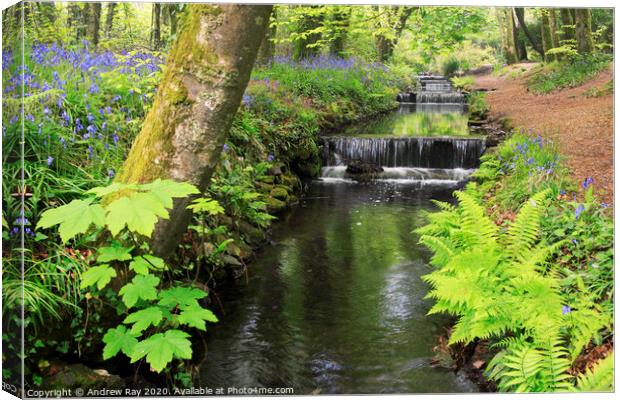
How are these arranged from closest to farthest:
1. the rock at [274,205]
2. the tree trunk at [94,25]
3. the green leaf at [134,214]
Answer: the green leaf at [134,214] < the tree trunk at [94,25] < the rock at [274,205]

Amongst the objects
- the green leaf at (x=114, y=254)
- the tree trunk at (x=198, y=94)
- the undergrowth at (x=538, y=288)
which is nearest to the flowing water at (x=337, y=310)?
the undergrowth at (x=538, y=288)

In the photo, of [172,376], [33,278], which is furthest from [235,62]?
[172,376]

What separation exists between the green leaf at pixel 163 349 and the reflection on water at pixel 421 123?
773cm

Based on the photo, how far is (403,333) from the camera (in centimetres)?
384

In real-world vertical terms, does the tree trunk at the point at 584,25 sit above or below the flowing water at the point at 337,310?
above

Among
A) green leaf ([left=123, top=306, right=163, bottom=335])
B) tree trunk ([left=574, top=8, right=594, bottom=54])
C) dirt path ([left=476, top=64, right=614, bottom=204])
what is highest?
tree trunk ([left=574, top=8, right=594, bottom=54])

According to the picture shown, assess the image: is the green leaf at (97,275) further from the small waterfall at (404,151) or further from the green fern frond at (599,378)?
the small waterfall at (404,151)

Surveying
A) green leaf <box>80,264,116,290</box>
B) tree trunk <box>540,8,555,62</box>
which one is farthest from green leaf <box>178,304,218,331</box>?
tree trunk <box>540,8,555,62</box>

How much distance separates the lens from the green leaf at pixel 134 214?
2.46 m

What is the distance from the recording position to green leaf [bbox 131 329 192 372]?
2634 mm

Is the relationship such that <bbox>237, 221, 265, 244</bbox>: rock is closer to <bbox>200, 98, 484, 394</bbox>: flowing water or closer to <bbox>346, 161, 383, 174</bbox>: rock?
<bbox>200, 98, 484, 394</bbox>: flowing water

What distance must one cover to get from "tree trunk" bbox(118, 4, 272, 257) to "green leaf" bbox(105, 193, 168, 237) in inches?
21.6

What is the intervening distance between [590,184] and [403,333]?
1.50 m

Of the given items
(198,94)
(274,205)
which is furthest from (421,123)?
(198,94)
